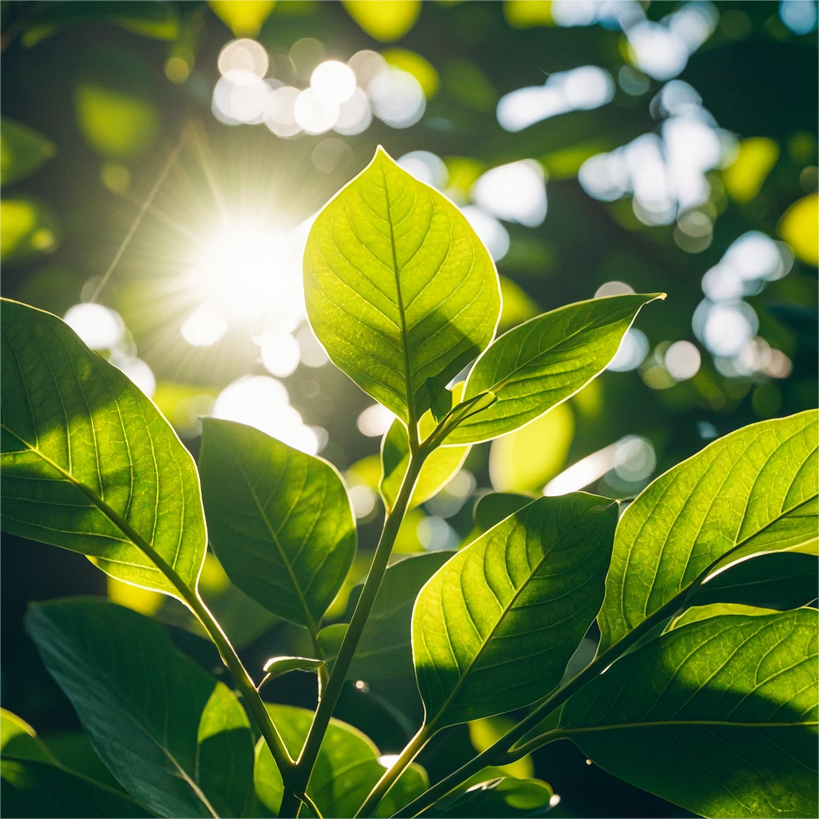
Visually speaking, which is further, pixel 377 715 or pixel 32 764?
pixel 377 715

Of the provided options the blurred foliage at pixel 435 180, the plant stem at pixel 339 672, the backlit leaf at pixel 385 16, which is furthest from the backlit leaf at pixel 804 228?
the plant stem at pixel 339 672

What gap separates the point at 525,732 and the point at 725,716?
0.41ft

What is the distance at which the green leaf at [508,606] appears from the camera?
411mm

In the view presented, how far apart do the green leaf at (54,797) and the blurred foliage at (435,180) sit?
0.64m

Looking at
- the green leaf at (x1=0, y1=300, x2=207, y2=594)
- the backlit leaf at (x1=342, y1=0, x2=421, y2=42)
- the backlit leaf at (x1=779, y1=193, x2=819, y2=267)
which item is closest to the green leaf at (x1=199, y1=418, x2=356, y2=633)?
the green leaf at (x1=0, y1=300, x2=207, y2=594)

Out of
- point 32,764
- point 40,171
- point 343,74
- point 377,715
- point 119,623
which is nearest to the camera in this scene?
point 32,764

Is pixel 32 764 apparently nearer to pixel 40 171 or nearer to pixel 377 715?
pixel 377 715

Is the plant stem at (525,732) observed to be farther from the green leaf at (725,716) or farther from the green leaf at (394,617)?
the green leaf at (394,617)

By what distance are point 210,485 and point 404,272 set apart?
0.21m

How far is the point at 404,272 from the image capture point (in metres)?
0.42

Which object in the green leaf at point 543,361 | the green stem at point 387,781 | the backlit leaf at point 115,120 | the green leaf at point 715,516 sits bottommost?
the green stem at point 387,781

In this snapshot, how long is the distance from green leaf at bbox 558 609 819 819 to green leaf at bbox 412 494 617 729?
0.20ft

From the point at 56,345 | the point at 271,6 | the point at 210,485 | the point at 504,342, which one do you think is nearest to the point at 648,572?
the point at 504,342

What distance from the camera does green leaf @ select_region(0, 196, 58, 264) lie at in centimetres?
136
